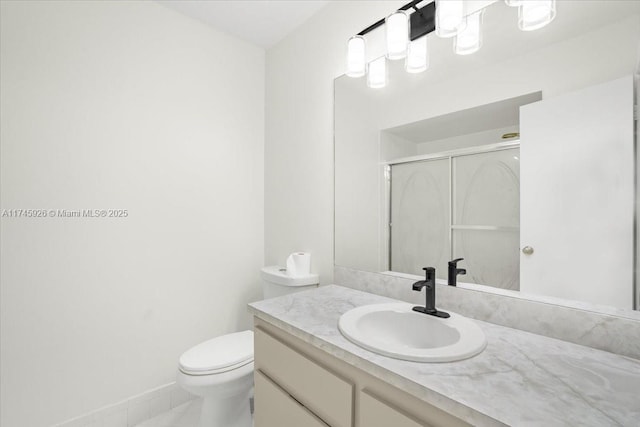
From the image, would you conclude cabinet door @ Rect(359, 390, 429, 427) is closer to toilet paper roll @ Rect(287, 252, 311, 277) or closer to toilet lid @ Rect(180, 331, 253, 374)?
toilet lid @ Rect(180, 331, 253, 374)

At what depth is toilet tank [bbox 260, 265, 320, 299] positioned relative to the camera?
1718 mm

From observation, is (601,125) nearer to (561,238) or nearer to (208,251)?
(561,238)

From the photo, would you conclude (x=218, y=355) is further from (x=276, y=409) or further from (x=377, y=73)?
(x=377, y=73)

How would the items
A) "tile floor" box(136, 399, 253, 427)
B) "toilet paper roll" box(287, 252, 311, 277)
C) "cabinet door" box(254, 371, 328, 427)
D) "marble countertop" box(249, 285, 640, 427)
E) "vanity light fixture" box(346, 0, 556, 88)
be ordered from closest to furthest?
"marble countertop" box(249, 285, 640, 427) → "cabinet door" box(254, 371, 328, 427) → "vanity light fixture" box(346, 0, 556, 88) → "tile floor" box(136, 399, 253, 427) → "toilet paper roll" box(287, 252, 311, 277)

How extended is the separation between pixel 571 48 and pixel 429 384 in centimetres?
110

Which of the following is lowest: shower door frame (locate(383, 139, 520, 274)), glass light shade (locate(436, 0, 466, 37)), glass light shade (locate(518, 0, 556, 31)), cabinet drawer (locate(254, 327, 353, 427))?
cabinet drawer (locate(254, 327, 353, 427))

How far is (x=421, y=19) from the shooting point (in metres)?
1.30

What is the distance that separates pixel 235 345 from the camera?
156 cm

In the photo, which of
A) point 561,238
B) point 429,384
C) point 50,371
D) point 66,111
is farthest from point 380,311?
point 66,111

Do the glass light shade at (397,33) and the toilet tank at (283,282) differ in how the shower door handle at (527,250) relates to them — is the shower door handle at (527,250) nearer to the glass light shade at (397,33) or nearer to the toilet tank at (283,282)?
the glass light shade at (397,33)

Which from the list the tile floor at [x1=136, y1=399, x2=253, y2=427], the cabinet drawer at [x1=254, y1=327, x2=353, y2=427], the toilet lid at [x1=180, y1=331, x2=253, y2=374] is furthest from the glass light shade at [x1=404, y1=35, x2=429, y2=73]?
the tile floor at [x1=136, y1=399, x2=253, y2=427]

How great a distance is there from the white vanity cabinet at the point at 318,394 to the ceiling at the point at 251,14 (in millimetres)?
1793

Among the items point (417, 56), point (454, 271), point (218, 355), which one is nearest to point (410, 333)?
point (454, 271)

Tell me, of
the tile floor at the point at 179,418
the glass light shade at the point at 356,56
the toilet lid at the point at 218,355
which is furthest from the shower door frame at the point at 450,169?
the tile floor at the point at 179,418
